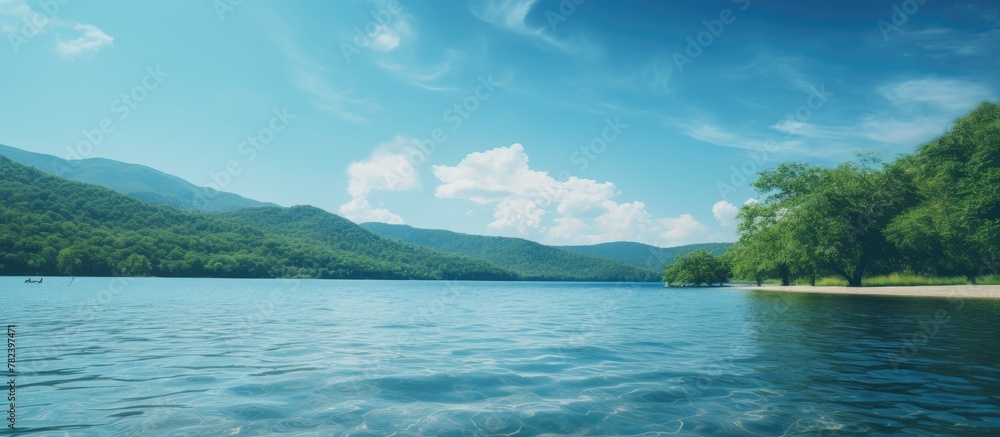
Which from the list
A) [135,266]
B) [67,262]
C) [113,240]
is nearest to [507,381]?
[67,262]

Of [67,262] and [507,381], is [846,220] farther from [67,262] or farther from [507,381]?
[67,262]

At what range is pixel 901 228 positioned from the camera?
6366 centimetres

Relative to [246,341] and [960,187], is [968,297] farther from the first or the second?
[246,341]

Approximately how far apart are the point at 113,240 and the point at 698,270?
531 feet

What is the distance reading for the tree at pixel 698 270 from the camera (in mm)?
147000

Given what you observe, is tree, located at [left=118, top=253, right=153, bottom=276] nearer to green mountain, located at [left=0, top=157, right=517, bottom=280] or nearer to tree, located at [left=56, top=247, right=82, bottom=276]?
green mountain, located at [left=0, top=157, right=517, bottom=280]

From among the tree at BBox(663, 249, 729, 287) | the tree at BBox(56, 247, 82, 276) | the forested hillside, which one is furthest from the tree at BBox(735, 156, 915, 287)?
the tree at BBox(56, 247, 82, 276)

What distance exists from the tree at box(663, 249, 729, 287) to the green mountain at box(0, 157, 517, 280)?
127 m

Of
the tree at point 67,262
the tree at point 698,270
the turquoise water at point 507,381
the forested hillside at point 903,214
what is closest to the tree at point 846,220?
the forested hillside at point 903,214

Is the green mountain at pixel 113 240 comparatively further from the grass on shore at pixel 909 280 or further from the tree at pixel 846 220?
the grass on shore at pixel 909 280

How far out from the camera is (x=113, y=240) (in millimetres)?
131750

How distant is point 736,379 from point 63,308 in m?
42.8

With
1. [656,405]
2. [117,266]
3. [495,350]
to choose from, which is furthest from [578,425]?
[117,266]

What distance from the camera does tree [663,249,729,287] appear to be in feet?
482
